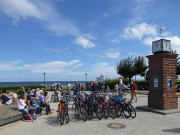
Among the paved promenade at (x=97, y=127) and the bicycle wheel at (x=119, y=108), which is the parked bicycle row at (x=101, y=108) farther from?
the paved promenade at (x=97, y=127)

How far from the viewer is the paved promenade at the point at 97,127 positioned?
5.64 meters

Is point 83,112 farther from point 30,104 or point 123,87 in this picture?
point 123,87

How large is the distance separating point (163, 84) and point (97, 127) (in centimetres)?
508

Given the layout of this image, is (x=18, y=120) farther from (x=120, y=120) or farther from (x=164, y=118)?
(x=164, y=118)

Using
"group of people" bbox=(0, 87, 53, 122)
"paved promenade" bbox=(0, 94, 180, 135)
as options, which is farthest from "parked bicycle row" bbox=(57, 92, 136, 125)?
"group of people" bbox=(0, 87, 53, 122)

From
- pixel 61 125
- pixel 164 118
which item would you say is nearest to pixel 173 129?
pixel 164 118

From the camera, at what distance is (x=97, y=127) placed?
622 cm

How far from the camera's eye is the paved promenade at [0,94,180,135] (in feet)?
18.5

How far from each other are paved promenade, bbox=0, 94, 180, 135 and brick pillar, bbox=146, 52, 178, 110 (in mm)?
1583

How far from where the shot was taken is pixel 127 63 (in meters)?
30.4

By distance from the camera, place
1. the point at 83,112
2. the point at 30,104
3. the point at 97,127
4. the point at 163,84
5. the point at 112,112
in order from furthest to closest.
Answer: the point at 163,84
the point at 30,104
the point at 83,112
the point at 112,112
the point at 97,127

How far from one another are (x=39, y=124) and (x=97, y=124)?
8.54ft

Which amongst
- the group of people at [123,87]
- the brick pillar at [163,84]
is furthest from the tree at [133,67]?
the brick pillar at [163,84]

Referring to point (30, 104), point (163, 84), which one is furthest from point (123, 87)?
point (30, 104)
